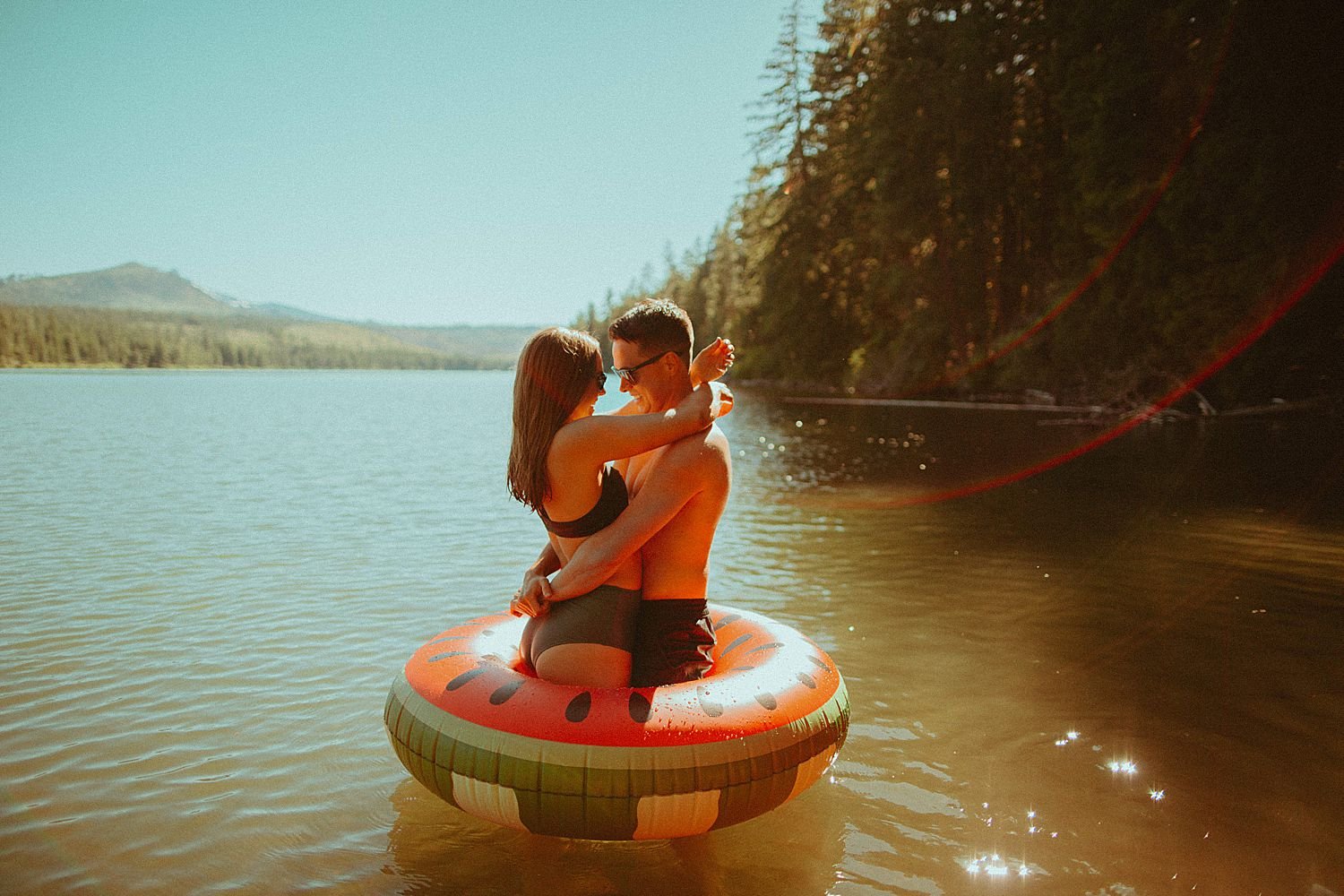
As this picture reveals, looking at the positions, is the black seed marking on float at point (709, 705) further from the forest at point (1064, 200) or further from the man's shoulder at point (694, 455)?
the forest at point (1064, 200)

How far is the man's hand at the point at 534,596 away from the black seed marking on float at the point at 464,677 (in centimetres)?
26

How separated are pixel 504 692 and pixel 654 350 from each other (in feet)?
4.27

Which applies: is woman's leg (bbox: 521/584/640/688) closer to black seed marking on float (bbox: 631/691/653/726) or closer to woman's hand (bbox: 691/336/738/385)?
black seed marking on float (bbox: 631/691/653/726)

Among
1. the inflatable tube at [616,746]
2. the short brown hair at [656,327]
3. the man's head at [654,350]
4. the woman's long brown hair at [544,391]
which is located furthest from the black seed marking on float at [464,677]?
the short brown hair at [656,327]

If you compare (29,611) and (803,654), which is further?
(29,611)

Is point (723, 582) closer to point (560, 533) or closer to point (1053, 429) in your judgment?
point (560, 533)

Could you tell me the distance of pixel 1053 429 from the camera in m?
20.8

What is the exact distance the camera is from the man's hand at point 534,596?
3178 mm

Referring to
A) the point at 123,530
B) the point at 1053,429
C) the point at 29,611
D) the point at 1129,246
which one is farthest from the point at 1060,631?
the point at 1129,246

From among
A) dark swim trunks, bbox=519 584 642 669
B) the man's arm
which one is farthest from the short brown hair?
dark swim trunks, bbox=519 584 642 669

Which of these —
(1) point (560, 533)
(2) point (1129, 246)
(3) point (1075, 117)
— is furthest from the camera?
(3) point (1075, 117)

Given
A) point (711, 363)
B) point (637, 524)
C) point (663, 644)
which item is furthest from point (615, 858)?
point (711, 363)

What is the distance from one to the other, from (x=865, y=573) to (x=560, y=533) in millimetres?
4761

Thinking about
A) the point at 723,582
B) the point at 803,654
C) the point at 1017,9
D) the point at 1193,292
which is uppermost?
the point at 1017,9
